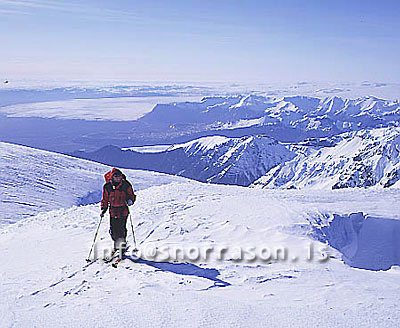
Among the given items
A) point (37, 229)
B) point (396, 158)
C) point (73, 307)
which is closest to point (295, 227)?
point (73, 307)

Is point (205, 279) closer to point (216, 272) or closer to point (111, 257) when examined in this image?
point (216, 272)

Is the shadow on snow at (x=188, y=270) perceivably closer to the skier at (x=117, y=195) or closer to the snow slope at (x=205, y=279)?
the snow slope at (x=205, y=279)

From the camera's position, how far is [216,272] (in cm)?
890

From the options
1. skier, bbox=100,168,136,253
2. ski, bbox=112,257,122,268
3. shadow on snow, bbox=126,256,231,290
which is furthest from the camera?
skier, bbox=100,168,136,253

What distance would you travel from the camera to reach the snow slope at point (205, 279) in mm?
6367

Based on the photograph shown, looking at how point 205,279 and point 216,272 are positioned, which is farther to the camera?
point 216,272

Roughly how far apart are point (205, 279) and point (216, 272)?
0.60m

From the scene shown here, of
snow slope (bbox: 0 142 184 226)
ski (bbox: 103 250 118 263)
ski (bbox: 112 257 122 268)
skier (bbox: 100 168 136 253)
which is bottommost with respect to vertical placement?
snow slope (bbox: 0 142 184 226)

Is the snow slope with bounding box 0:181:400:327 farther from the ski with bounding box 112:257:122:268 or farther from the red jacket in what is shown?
the red jacket

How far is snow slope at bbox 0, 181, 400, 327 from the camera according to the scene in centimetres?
637

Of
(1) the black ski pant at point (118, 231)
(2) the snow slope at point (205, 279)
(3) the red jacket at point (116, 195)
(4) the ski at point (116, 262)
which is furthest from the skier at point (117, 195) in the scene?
(2) the snow slope at point (205, 279)

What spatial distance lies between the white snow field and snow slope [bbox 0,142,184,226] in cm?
2138

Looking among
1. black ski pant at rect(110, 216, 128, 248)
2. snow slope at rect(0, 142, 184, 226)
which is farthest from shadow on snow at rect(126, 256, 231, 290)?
snow slope at rect(0, 142, 184, 226)

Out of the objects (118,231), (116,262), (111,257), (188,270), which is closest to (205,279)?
(188,270)
